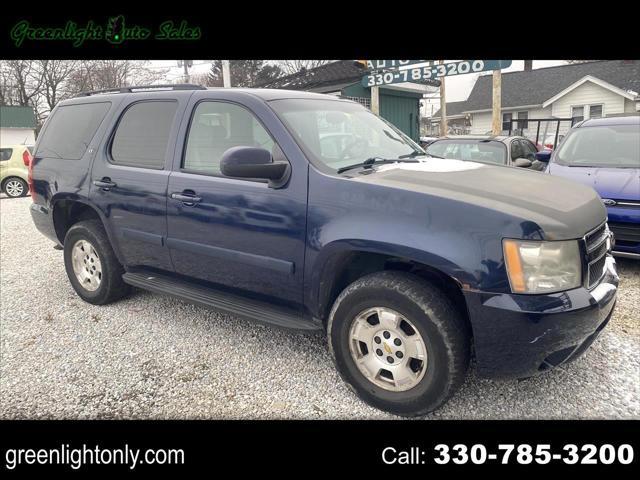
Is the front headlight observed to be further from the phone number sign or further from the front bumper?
the phone number sign

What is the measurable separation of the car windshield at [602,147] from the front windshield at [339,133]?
3.11 meters

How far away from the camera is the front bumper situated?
2.37m

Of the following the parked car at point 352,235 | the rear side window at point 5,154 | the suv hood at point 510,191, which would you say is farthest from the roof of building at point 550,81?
the parked car at point 352,235

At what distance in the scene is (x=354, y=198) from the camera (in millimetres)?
2785

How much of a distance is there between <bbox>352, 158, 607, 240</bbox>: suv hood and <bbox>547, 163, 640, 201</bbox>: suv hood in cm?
→ 221

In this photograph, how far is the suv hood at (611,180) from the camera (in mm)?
4895

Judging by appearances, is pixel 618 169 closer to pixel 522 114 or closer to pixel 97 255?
pixel 97 255

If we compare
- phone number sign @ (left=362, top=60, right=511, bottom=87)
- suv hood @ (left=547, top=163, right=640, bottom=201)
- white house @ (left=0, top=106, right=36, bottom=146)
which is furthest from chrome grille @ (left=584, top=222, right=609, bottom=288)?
white house @ (left=0, top=106, right=36, bottom=146)

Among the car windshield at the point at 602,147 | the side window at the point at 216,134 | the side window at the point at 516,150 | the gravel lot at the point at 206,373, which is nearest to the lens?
the gravel lot at the point at 206,373

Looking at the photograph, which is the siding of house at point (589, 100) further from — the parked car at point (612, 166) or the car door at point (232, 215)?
the car door at point (232, 215)

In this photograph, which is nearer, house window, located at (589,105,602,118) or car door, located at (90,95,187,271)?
car door, located at (90,95,187,271)

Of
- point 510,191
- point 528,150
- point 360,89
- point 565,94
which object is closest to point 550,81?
point 565,94

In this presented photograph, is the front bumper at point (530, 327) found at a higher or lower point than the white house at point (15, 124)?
lower

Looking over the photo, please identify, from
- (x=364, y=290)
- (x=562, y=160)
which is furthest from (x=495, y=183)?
(x=562, y=160)
